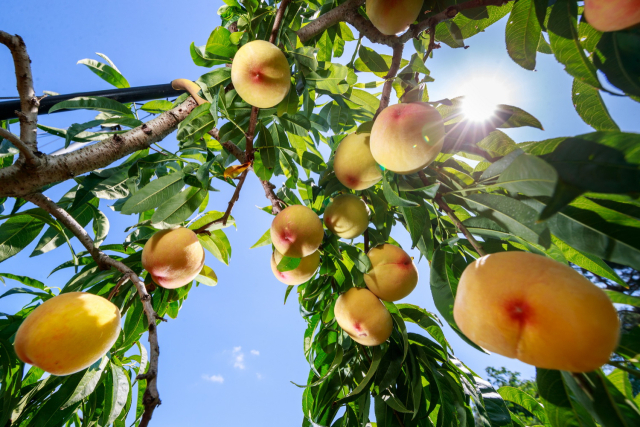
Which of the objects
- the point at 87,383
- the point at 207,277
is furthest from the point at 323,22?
the point at 87,383

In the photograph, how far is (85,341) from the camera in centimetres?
117

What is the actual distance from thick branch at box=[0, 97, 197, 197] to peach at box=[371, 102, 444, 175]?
35.2 inches

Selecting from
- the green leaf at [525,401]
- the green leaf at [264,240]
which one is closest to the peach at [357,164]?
the green leaf at [264,240]

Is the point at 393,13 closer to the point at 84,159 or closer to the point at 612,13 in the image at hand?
the point at 612,13

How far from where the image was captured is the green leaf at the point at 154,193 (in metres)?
1.29

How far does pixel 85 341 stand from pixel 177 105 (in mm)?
1032

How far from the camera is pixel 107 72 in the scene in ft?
5.54

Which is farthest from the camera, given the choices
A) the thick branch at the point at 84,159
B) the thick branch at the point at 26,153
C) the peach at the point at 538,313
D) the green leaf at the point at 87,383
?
the green leaf at the point at 87,383

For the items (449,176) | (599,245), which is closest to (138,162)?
(449,176)

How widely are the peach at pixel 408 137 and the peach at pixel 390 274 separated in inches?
19.5

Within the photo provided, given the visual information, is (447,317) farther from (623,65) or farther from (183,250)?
(183,250)

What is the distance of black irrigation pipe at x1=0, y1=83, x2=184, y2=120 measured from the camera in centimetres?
192

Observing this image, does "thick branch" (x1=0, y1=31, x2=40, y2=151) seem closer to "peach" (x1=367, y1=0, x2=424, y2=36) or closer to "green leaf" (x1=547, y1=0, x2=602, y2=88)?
"peach" (x1=367, y1=0, x2=424, y2=36)

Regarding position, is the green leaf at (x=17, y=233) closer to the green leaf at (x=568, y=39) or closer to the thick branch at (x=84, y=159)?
the thick branch at (x=84, y=159)
